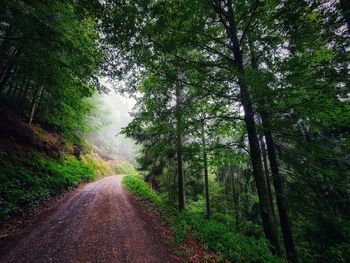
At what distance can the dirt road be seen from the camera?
5.55m

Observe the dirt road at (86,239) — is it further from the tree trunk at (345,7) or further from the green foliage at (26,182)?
the tree trunk at (345,7)

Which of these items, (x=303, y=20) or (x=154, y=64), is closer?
(x=303, y=20)

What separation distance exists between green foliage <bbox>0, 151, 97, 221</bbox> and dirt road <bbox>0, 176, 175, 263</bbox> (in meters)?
1.04

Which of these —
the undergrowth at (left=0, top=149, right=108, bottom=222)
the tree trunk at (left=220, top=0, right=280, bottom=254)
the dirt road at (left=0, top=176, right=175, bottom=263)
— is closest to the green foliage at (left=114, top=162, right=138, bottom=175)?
the undergrowth at (left=0, top=149, right=108, bottom=222)

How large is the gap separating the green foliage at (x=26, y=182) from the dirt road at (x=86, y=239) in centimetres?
104

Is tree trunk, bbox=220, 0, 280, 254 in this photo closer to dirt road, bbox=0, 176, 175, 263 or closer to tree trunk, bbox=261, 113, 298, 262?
tree trunk, bbox=261, 113, 298, 262

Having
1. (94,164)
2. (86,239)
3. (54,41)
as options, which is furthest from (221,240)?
(94,164)

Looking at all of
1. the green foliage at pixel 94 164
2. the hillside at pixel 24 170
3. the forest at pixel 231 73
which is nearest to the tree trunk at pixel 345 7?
the forest at pixel 231 73

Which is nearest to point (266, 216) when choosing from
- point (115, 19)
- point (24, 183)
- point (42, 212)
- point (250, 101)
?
point (250, 101)

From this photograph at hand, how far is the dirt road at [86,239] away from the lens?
555cm

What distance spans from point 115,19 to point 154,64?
1.47 meters

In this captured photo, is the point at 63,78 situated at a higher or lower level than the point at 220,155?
higher

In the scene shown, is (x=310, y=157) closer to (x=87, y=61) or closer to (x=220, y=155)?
(x=220, y=155)

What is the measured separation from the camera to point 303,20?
4660 mm
